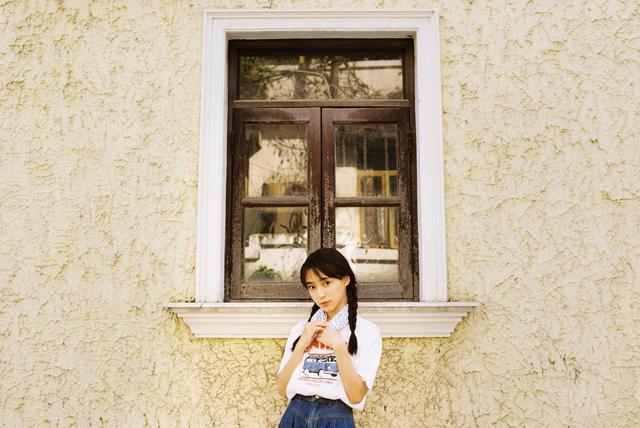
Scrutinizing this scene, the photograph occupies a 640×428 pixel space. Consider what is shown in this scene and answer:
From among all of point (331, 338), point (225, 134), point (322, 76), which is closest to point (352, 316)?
point (331, 338)

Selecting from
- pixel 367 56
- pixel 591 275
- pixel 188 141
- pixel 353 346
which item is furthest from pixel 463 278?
pixel 188 141

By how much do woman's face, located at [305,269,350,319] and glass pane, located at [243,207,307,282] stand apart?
0.79 m

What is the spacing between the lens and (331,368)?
7.23 ft

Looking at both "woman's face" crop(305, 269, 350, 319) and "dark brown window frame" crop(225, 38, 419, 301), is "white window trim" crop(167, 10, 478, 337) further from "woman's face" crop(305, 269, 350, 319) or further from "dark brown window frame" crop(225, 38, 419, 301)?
"woman's face" crop(305, 269, 350, 319)

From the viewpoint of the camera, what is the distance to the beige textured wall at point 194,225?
2834mm

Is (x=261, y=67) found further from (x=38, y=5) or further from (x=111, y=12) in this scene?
(x=38, y=5)

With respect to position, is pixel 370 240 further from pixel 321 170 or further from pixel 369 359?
pixel 369 359

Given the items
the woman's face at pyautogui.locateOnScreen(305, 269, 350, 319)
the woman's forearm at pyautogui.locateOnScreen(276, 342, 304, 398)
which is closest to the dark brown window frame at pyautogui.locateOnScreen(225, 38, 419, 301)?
the woman's face at pyautogui.locateOnScreen(305, 269, 350, 319)

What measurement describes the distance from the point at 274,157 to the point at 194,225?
643mm

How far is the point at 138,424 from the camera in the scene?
9.36ft

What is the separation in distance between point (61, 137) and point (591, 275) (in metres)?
3.05

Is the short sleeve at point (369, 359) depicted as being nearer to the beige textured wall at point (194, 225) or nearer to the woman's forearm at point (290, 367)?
the woman's forearm at point (290, 367)

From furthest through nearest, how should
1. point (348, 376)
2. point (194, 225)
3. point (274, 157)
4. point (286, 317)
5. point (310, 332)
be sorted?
point (274, 157) → point (194, 225) → point (286, 317) → point (310, 332) → point (348, 376)

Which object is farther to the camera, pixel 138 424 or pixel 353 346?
pixel 138 424
